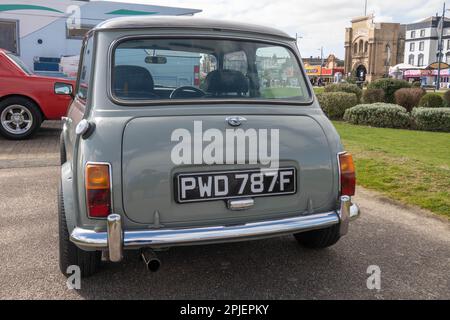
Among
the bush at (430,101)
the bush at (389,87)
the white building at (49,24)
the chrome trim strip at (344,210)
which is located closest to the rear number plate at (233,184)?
the chrome trim strip at (344,210)

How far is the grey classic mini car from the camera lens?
2668 mm

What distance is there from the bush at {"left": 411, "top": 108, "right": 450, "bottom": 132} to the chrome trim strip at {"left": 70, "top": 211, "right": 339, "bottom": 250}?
11.4m

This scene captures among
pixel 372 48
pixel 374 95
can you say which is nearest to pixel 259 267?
pixel 374 95

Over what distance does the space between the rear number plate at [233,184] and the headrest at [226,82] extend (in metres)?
0.85

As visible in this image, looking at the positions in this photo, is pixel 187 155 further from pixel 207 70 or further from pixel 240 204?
pixel 207 70

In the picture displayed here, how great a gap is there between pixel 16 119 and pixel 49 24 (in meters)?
4.94

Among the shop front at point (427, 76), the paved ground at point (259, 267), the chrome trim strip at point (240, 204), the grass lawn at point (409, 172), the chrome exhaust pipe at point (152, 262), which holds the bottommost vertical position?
the paved ground at point (259, 267)

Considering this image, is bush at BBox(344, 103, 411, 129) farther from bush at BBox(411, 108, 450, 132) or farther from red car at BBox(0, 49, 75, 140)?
red car at BBox(0, 49, 75, 140)

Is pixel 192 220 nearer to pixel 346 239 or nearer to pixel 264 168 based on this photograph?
pixel 264 168

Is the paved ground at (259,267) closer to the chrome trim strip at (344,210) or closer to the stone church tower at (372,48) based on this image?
the chrome trim strip at (344,210)

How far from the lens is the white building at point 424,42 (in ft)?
291

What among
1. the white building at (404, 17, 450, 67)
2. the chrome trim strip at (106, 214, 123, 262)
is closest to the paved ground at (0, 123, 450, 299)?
the chrome trim strip at (106, 214, 123, 262)

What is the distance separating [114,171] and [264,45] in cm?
168

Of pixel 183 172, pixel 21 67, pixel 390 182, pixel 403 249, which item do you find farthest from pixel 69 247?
pixel 21 67
